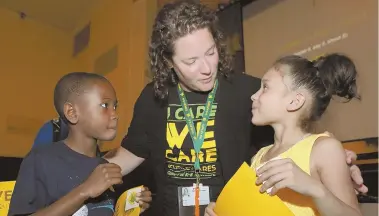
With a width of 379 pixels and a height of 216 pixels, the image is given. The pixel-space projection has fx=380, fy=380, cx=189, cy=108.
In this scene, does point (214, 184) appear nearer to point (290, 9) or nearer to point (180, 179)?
point (180, 179)

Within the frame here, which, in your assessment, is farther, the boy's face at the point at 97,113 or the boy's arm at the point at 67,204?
the boy's face at the point at 97,113

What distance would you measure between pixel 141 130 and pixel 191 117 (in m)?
0.23

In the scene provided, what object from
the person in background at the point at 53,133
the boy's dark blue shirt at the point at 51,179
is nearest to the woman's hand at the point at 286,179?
the boy's dark blue shirt at the point at 51,179

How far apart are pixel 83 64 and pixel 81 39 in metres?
0.33

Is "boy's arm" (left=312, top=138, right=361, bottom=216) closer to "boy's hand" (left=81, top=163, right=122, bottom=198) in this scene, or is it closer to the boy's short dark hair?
"boy's hand" (left=81, top=163, right=122, bottom=198)

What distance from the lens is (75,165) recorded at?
123 cm

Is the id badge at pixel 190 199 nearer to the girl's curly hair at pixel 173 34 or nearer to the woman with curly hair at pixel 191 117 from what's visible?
the woman with curly hair at pixel 191 117

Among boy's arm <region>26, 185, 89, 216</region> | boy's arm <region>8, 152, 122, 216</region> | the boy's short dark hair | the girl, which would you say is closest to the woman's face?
the girl

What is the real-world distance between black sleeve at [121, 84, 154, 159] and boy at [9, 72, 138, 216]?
0.18m

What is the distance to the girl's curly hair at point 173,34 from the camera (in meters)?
1.38

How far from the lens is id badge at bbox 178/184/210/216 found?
52.7 inches

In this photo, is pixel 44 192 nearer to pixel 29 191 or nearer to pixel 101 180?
pixel 29 191

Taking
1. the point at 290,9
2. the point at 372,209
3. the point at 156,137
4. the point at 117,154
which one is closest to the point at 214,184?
the point at 156,137

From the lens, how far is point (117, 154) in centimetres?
154
